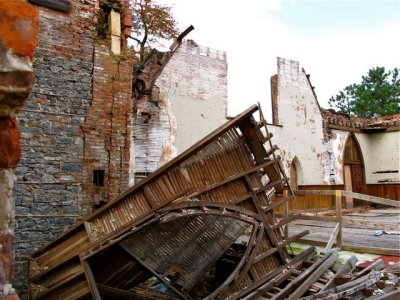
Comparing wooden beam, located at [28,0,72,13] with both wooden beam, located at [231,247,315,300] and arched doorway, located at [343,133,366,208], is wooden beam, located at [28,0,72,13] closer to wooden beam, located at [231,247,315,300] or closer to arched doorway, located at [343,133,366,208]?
wooden beam, located at [231,247,315,300]

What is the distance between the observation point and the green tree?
3525 cm

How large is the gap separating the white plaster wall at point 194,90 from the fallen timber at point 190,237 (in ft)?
19.3

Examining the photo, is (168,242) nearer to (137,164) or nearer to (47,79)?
(47,79)

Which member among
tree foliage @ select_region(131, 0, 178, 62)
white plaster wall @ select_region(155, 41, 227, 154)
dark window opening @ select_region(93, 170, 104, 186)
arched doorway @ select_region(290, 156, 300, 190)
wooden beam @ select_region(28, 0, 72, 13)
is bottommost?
arched doorway @ select_region(290, 156, 300, 190)

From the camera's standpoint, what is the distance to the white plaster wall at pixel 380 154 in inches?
754

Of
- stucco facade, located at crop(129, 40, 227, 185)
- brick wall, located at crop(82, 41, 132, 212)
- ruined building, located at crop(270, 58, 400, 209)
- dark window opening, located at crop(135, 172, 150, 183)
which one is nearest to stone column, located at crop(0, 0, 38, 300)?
brick wall, located at crop(82, 41, 132, 212)

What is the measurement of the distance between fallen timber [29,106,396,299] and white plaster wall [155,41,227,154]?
589 centimetres

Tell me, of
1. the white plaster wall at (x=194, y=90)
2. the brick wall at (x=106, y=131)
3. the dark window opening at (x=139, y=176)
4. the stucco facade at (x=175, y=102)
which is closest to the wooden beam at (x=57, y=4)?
the brick wall at (x=106, y=131)

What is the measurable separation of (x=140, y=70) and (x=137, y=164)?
298 cm

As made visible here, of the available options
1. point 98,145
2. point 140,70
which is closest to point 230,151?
point 98,145

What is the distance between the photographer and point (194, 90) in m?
12.4

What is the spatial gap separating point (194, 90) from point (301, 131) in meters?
6.10

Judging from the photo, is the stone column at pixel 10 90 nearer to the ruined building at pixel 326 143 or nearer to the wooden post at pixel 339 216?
the wooden post at pixel 339 216

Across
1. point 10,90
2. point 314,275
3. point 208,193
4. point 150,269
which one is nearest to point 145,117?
point 208,193
